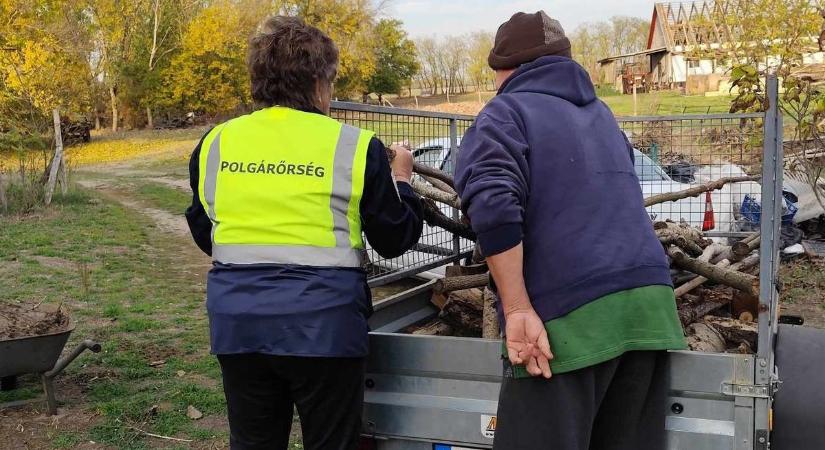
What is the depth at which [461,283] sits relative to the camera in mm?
3801

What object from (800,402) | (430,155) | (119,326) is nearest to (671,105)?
(119,326)

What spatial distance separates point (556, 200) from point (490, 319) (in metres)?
1.36

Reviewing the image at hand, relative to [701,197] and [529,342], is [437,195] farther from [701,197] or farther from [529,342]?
[701,197]

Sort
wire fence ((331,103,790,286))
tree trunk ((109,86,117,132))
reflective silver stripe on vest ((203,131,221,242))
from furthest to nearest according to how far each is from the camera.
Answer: tree trunk ((109,86,117,132)), wire fence ((331,103,790,286)), reflective silver stripe on vest ((203,131,221,242))

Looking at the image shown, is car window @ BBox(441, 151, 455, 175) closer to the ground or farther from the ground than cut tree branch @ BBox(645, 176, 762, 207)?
farther from the ground

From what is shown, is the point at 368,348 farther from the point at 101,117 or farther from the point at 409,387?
the point at 101,117

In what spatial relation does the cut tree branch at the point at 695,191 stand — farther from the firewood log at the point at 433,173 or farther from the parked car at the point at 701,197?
the firewood log at the point at 433,173

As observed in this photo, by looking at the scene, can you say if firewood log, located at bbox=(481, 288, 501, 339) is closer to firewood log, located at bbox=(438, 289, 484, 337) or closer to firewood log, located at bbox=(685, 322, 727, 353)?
firewood log, located at bbox=(438, 289, 484, 337)

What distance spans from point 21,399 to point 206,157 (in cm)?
373

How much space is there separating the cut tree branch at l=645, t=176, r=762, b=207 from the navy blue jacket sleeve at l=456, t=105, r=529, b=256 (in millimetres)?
2617

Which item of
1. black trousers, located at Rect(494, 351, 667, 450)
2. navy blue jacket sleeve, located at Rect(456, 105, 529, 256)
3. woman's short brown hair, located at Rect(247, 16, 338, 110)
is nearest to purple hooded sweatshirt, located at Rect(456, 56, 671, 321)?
navy blue jacket sleeve, located at Rect(456, 105, 529, 256)

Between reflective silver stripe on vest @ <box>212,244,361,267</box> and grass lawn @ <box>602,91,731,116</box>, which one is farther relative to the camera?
grass lawn @ <box>602,91,731,116</box>

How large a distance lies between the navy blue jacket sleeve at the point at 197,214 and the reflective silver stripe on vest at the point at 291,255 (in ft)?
0.84

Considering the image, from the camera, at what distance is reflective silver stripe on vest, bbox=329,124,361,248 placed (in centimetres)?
254
